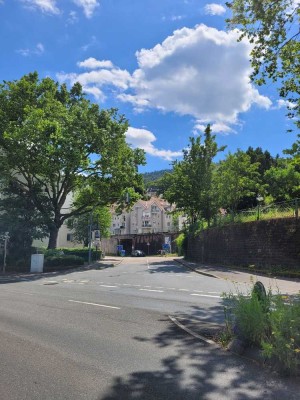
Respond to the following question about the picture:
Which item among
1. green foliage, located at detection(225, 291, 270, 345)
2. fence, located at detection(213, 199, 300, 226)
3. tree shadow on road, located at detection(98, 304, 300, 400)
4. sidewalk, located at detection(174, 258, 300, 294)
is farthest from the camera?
fence, located at detection(213, 199, 300, 226)

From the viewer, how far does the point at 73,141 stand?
32.9 m

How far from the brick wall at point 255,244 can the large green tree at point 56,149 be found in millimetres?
9785

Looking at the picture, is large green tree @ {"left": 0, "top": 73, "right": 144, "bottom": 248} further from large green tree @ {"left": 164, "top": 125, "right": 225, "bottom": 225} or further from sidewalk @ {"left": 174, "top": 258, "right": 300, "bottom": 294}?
sidewalk @ {"left": 174, "top": 258, "right": 300, "bottom": 294}

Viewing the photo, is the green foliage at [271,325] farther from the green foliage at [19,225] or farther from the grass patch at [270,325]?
the green foliage at [19,225]

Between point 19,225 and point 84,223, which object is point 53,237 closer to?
point 19,225

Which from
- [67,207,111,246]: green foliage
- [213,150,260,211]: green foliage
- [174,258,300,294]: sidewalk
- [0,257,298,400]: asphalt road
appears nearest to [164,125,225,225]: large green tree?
[213,150,260,211]: green foliage

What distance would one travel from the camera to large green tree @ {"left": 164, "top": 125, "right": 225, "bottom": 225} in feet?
119

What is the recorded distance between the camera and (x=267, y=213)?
85.9 feet

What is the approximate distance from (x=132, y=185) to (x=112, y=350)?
33.5m

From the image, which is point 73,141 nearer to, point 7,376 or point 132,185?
point 132,185

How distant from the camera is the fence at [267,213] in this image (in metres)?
23.0

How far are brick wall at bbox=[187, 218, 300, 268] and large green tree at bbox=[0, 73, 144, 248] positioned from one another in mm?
9785

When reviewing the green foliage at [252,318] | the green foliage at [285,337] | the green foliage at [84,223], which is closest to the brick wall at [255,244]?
the green foliage at [252,318]

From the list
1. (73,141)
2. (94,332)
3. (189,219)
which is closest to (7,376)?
(94,332)
